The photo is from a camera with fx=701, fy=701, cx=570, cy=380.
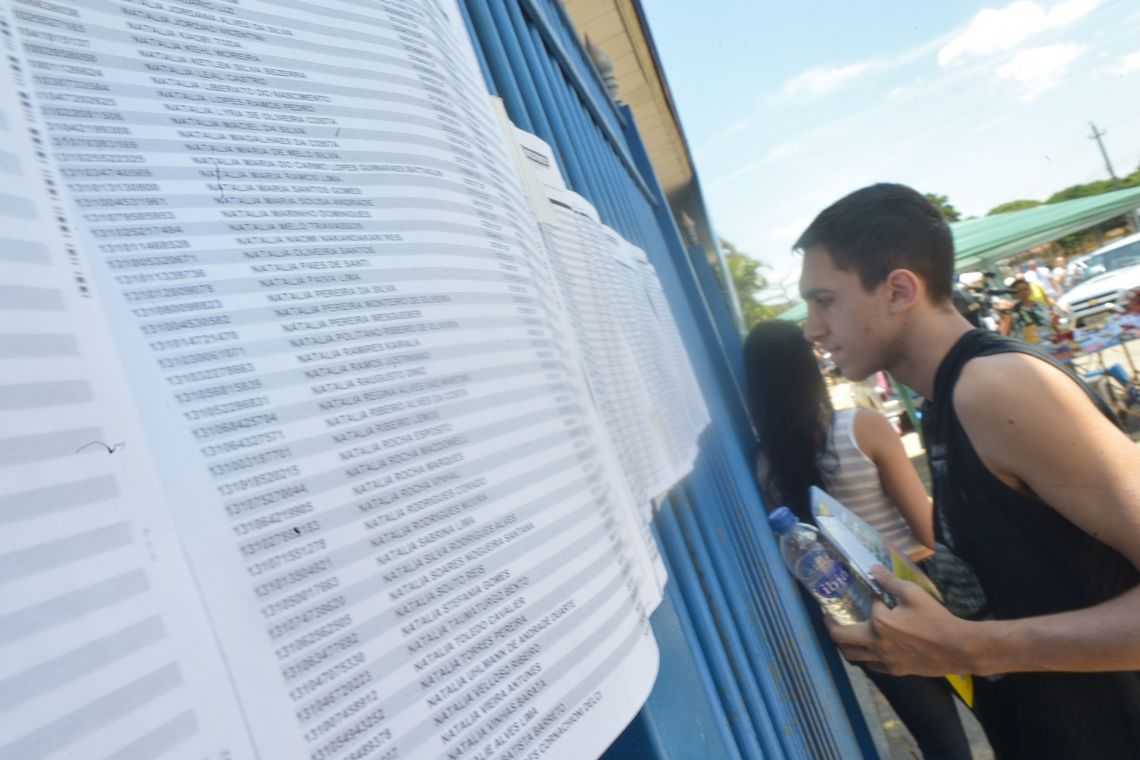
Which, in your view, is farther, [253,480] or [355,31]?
[355,31]

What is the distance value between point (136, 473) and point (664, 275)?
95.3 inches

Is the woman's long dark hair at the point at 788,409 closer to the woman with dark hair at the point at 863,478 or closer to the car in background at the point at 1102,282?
the woman with dark hair at the point at 863,478

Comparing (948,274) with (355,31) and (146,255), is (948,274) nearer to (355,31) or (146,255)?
(355,31)

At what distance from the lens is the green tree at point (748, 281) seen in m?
34.0

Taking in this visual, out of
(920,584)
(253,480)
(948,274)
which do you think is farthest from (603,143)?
(253,480)

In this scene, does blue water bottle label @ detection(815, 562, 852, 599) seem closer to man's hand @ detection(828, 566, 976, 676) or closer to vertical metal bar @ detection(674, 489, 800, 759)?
man's hand @ detection(828, 566, 976, 676)

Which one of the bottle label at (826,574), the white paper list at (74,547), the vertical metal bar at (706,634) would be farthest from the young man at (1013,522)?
the white paper list at (74,547)

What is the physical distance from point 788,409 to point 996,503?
56.5 inches

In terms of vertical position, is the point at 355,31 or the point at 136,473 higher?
the point at 355,31

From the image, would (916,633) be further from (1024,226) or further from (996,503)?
(1024,226)

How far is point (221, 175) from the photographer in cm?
47

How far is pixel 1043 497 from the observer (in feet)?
4.67

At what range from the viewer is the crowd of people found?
1369 mm

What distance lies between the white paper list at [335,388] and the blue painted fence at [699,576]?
318mm
